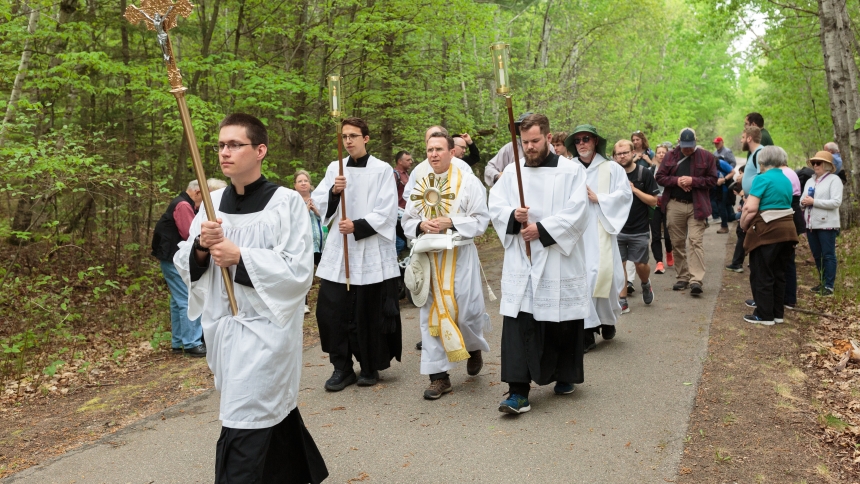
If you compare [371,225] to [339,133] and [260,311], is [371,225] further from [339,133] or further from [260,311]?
[260,311]

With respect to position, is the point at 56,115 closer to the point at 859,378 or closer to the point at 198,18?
the point at 198,18

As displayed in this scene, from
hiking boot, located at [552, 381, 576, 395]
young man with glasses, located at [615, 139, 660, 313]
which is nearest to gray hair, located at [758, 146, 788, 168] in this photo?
young man with glasses, located at [615, 139, 660, 313]

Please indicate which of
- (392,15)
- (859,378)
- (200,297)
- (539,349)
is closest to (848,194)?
(859,378)

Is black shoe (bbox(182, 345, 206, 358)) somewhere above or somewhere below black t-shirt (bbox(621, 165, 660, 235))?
below

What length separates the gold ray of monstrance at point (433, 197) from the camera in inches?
256

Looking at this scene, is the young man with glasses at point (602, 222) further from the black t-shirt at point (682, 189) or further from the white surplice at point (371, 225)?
the black t-shirt at point (682, 189)

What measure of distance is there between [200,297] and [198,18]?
11259 millimetres

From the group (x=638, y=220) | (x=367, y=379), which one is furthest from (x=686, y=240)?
(x=367, y=379)

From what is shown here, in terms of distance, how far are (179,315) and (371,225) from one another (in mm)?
3446

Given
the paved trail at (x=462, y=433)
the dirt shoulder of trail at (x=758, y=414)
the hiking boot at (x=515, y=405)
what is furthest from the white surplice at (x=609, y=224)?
the hiking boot at (x=515, y=405)

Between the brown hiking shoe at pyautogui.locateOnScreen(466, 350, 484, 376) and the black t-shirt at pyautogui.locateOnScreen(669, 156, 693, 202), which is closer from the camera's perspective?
the brown hiking shoe at pyautogui.locateOnScreen(466, 350, 484, 376)

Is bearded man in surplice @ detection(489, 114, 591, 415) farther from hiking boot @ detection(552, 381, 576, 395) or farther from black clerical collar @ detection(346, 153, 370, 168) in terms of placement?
black clerical collar @ detection(346, 153, 370, 168)

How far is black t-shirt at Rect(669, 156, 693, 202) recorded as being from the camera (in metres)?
10.3

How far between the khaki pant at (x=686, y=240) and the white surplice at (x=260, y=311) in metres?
7.54
